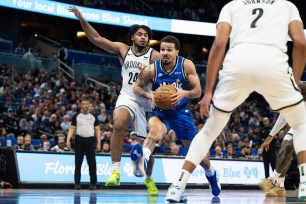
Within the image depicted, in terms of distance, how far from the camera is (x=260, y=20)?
5.86 meters

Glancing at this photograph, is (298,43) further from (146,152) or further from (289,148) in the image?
(289,148)

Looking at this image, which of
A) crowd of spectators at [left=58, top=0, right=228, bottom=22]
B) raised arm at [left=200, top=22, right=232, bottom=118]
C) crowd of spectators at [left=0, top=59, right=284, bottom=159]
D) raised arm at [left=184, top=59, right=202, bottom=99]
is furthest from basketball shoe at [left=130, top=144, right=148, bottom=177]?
crowd of spectators at [left=58, top=0, right=228, bottom=22]

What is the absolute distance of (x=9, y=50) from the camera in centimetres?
2902

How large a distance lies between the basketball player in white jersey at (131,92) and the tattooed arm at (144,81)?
41 centimetres

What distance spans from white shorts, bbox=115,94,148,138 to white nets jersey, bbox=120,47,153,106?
0.08 m

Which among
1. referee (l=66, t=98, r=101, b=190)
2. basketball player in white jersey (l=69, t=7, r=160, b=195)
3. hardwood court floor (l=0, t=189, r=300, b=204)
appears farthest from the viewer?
referee (l=66, t=98, r=101, b=190)

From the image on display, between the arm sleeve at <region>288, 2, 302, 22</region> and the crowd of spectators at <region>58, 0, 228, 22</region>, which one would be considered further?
the crowd of spectators at <region>58, 0, 228, 22</region>

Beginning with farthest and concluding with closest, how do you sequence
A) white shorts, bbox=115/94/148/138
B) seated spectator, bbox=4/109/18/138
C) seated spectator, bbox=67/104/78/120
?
seated spectator, bbox=67/104/78/120, seated spectator, bbox=4/109/18/138, white shorts, bbox=115/94/148/138

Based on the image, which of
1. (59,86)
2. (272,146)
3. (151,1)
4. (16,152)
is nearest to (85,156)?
(16,152)

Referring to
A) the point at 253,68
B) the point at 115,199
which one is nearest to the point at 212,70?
the point at 253,68

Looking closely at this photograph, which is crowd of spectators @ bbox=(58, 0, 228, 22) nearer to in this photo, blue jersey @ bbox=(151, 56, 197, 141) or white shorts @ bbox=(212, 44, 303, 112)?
blue jersey @ bbox=(151, 56, 197, 141)

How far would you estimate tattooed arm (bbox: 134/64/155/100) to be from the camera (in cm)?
900

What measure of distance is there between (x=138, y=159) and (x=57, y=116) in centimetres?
1262

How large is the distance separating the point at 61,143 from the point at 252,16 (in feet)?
36.5
